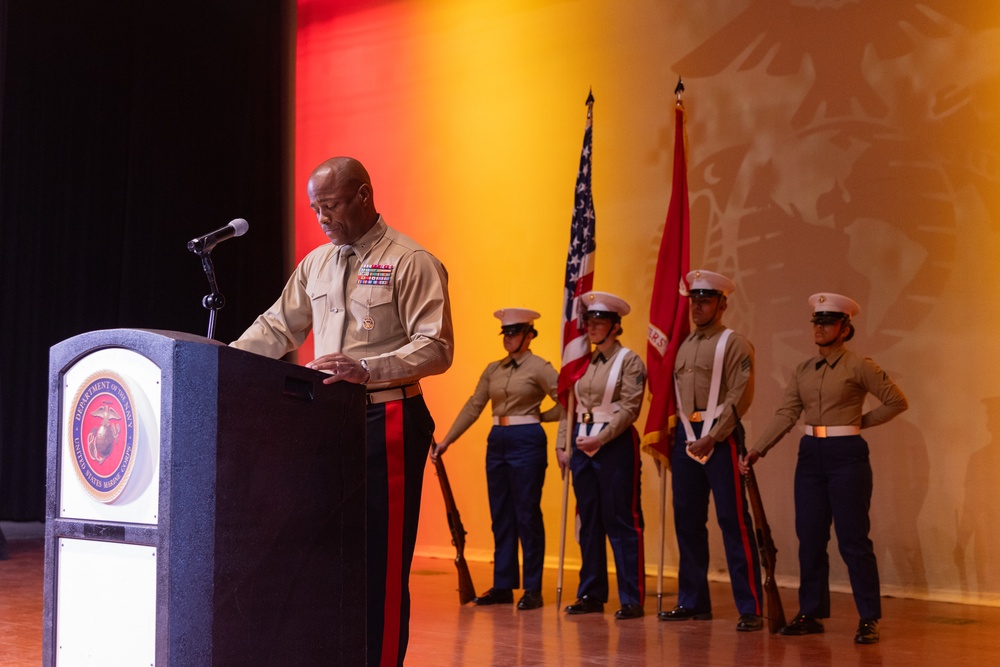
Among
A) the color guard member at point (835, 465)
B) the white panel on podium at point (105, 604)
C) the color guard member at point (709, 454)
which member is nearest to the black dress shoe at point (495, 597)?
the color guard member at point (709, 454)

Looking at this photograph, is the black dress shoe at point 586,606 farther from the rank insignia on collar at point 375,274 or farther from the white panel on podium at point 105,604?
the white panel on podium at point 105,604

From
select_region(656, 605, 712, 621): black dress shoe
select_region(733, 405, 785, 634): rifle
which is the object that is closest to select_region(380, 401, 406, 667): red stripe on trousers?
select_region(733, 405, 785, 634): rifle

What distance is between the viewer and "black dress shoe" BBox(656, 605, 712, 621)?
4.83 m

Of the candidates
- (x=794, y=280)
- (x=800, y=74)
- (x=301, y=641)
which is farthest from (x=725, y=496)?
(x=301, y=641)

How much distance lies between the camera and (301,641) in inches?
69.6

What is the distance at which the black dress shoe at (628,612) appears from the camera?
4.88 meters

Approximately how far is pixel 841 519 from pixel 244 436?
11.2 feet

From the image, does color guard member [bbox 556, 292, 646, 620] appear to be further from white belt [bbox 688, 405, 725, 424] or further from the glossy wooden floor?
white belt [bbox 688, 405, 725, 424]

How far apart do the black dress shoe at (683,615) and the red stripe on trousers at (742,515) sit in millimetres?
276

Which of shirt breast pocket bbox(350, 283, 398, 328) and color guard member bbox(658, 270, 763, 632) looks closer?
shirt breast pocket bbox(350, 283, 398, 328)

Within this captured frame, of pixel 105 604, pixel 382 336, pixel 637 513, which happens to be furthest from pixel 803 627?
pixel 105 604

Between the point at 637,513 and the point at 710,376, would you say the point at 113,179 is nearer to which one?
the point at 637,513

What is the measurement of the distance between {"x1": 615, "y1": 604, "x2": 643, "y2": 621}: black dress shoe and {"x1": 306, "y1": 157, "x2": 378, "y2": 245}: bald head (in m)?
2.96

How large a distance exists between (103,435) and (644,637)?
10.4 ft
